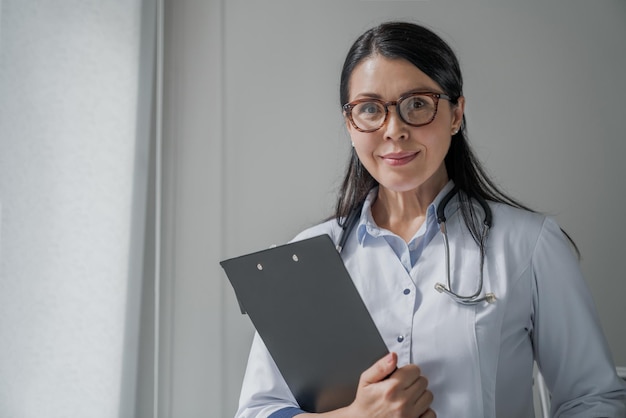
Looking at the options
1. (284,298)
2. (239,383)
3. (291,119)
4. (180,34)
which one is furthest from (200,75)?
(284,298)

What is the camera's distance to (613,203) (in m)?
2.01

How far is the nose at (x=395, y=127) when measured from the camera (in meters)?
1.15

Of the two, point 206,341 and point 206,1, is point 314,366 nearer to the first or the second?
point 206,341

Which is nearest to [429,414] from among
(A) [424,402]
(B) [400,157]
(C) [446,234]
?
(A) [424,402]

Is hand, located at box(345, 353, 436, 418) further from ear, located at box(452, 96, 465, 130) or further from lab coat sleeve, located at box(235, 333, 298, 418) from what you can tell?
ear, located at box(452, 96, 465, 130)

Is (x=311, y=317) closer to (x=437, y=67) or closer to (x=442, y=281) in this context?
(x=442, y=281)

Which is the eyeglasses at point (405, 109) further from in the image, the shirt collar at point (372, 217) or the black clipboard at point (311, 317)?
the black clipboard at point (311, 317)

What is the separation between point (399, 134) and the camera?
3.77ft

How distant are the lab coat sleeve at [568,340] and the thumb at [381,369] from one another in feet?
1.06

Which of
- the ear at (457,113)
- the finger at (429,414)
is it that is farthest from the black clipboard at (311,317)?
the ear at (457,113)

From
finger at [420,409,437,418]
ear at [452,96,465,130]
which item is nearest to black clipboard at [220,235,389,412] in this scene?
finger at [420,409,437,418]

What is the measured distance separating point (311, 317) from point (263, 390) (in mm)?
291

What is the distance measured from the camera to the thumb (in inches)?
38.8

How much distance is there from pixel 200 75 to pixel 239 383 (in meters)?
1.13
